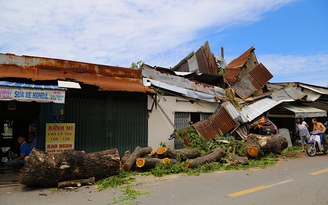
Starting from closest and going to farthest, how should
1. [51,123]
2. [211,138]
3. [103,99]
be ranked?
[51,123], [103,99], [211,138]

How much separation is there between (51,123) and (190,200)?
5.80 metres

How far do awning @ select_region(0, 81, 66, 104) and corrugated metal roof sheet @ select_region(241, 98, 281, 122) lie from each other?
392 inches

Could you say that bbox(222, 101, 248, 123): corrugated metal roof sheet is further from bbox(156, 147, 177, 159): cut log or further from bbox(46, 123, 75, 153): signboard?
bbox(46, 123, 75, 153): signboard

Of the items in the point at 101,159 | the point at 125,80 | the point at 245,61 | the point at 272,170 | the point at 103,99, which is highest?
the point at 245,61

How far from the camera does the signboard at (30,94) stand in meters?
7.35

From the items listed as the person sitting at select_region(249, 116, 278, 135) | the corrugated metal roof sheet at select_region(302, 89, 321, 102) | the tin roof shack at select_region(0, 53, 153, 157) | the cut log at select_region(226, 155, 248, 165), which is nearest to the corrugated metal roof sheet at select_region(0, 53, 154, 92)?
the tin roof shack at select_region(0, 53, 153, 157)

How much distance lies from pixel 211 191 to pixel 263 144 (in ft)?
20.3

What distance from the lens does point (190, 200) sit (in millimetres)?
5645

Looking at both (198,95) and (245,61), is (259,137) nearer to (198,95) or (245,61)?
(198,95)

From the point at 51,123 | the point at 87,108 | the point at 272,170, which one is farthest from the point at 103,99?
the point at 272,170

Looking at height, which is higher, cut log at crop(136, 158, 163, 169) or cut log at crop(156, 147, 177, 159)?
cut log at crop(156, 147, 177, 159)

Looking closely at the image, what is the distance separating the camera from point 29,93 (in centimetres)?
766

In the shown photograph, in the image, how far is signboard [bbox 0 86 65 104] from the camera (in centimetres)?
735

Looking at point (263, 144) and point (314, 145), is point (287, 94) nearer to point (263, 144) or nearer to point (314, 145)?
point (314, 145)
